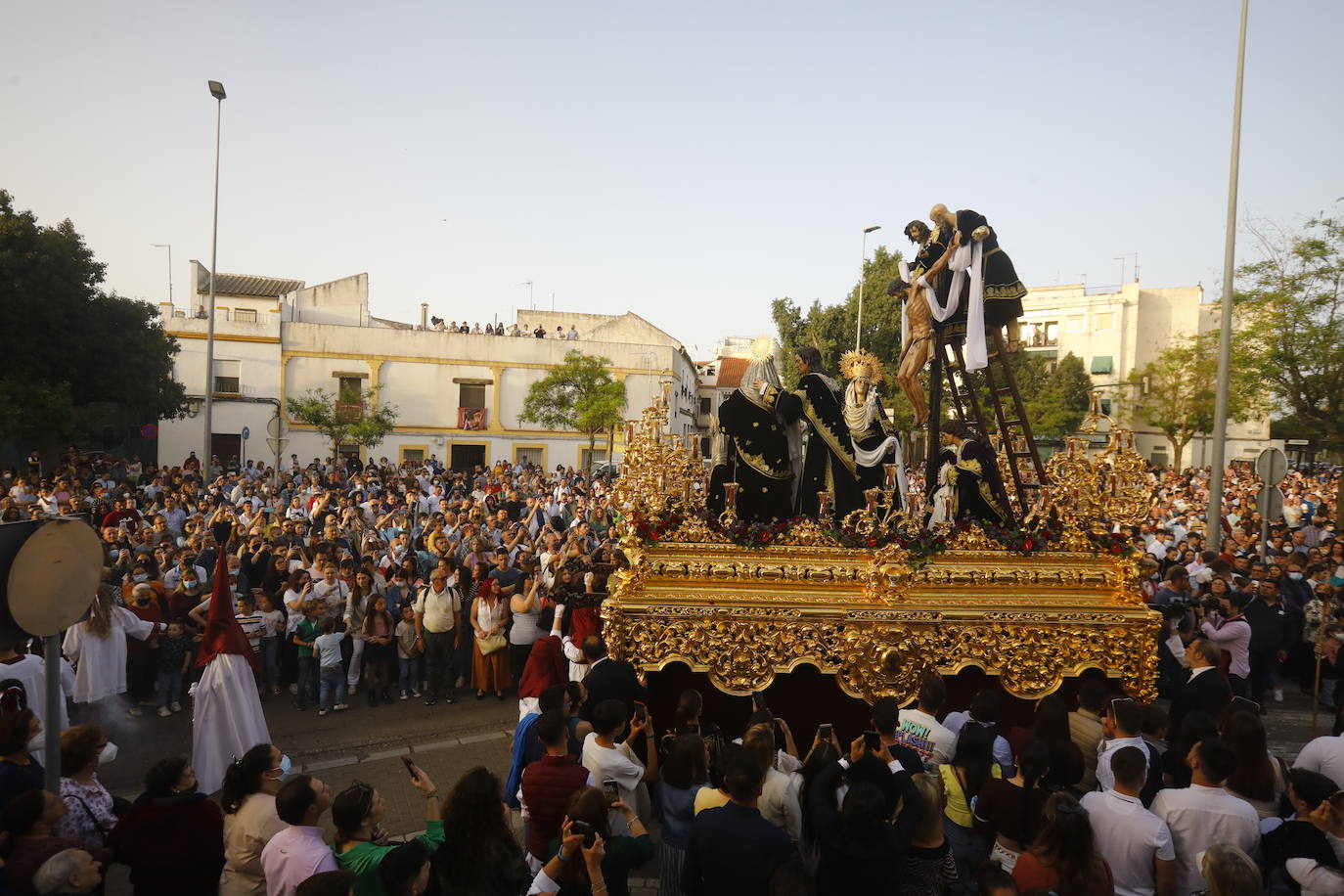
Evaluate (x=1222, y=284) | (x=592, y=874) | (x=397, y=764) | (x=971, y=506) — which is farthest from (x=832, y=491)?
(x=1222, y=284)

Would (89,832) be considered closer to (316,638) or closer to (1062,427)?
(316,638)

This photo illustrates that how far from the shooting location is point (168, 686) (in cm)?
891

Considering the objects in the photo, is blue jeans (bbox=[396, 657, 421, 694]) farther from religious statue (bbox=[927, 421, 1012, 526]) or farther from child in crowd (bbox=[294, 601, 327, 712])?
religious statue (bbox=[927, 421, 1012, 526])

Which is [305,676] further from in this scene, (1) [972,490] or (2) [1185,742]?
(2) [1185,742]

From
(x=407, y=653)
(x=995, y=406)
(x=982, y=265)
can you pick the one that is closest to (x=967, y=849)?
(x=995, y=406)

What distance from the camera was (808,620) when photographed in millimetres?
6910

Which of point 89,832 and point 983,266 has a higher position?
point 983,266

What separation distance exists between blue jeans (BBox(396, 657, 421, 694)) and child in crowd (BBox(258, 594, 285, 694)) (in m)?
1.40

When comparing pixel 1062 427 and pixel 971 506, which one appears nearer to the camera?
pixel 971 506

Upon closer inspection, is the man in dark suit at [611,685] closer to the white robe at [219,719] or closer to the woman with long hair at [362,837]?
the woman with long hair at [362,837]

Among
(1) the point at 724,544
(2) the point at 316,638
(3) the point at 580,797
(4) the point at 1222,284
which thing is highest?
(4) the point at 1222,284

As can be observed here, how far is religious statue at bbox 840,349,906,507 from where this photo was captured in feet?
27.3

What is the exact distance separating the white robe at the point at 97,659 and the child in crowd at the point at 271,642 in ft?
4.79

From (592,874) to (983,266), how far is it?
259 inches
